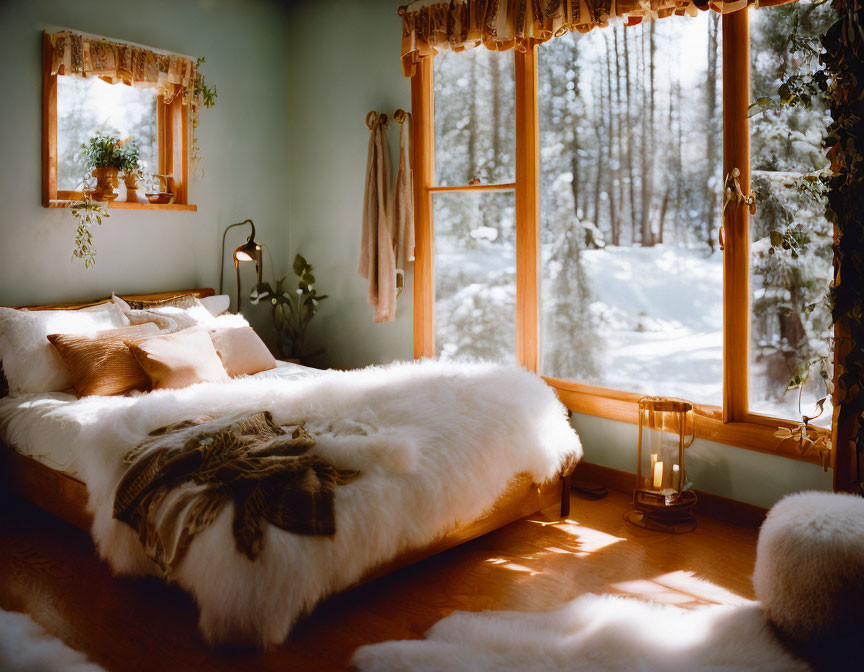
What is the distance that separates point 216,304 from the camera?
14.4ft

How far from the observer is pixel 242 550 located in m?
2.07

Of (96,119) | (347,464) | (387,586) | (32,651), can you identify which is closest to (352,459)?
(347,464)

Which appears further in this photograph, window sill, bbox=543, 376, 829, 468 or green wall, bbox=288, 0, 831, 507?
green wall, bbox=288, 0, 831, 507

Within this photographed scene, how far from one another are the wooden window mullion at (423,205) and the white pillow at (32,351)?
1.77 m

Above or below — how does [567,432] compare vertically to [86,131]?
below

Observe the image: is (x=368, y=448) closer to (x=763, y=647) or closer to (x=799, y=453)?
(x=763, y=647)

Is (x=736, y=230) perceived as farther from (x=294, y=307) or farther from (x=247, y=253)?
(x=294, y=307)

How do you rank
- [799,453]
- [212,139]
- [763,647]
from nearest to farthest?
[763,647], [799,453], [212,139]

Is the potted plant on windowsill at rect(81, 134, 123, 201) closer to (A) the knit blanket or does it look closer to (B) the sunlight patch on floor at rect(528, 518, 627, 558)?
(A) the knit blanket

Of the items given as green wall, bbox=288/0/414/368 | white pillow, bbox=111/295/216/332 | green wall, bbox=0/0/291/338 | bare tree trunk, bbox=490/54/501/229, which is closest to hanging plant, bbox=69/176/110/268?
green wall, bbox=0/0/291/338

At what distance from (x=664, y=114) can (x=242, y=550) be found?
267 centimetres

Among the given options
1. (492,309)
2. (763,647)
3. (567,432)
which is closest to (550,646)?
(763,647)

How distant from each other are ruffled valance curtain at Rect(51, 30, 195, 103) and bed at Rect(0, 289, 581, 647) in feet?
5.91

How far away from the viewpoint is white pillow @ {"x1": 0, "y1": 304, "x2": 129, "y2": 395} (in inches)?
135
